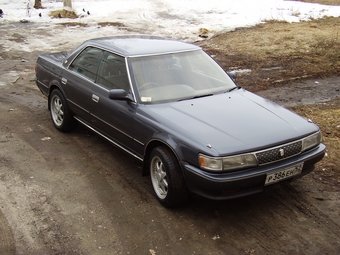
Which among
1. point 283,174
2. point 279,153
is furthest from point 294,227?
point 279,153

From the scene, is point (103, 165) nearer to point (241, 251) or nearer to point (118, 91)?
point (118, 91)

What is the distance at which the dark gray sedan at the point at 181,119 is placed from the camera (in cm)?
414

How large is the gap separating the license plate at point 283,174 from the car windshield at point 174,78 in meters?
1.48

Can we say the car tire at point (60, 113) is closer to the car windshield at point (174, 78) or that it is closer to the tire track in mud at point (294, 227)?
the car windshield at point (174, 78)

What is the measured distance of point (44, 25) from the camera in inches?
690

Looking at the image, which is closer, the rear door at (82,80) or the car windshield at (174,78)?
the car windshield at (174,78)

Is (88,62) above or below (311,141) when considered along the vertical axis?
above

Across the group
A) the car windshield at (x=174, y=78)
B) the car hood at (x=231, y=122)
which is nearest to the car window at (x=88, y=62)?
the car windshield at (x=174, y=78)

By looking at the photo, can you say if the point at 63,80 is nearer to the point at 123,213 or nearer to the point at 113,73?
the point at 113,73

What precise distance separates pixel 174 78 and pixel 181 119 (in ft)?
3.10

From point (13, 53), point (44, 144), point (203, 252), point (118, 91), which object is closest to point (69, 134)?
point (44, 144)

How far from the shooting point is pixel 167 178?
14.5ft

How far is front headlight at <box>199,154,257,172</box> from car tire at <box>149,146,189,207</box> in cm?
37


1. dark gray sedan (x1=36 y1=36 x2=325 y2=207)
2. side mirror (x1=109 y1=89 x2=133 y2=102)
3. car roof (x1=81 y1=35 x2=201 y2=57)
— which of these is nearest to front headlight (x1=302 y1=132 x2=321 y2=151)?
dark gray sedan (x1=36 y1=36 x2=325 y2=207)
